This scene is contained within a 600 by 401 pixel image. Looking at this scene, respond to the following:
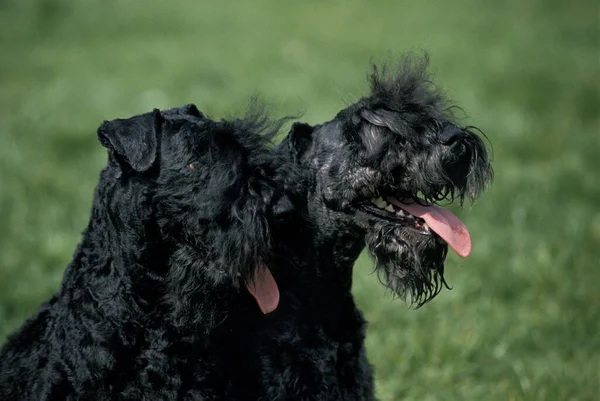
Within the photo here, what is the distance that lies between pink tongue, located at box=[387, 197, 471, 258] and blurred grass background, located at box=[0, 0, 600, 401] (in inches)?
31.6

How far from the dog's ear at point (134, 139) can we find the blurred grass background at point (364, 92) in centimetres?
115

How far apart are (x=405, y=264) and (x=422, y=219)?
23 centimetres

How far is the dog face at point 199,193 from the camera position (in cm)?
359

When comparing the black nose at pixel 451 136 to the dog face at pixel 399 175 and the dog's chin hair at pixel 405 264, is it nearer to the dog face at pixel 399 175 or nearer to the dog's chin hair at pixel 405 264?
the dog face at pixel 399 175

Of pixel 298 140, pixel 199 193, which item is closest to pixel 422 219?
pixel 298 140

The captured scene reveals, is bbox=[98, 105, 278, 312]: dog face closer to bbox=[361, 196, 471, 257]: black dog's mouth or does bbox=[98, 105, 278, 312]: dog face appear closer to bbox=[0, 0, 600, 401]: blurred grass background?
bbox=[361, 196, 471, 257]: black dog's mouth

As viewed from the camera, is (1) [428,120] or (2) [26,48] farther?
(2) [26,48]

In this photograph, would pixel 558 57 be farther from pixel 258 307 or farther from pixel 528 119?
pixel 258 307

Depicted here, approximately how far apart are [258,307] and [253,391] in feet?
1.31

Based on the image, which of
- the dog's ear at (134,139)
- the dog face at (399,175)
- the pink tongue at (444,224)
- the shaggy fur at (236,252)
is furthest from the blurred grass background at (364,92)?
the dog's ear at (134,139)

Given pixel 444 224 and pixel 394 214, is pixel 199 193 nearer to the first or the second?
pixel 394 214

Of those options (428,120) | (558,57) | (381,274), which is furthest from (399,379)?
(558,57)

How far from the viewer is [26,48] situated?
14578mm

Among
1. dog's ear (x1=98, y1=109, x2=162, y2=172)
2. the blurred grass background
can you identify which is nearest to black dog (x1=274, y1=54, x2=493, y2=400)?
the blurred grass background
